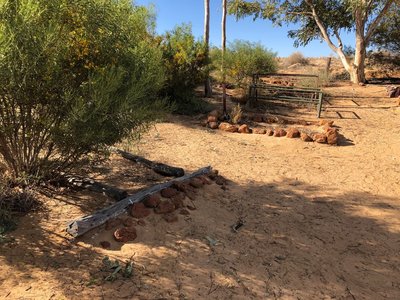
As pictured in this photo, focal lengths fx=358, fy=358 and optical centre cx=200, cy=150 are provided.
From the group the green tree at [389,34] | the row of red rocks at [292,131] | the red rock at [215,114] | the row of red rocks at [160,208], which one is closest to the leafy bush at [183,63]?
the red rock at [215,114]

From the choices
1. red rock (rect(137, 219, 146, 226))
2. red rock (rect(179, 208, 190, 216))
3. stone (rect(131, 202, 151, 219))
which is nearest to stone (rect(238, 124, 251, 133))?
red rock (rect(179, 208, 190, 216))

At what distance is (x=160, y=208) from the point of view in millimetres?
4277

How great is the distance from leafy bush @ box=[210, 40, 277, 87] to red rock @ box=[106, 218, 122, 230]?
8513mm

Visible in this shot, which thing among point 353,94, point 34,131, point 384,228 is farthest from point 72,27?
point 353,94

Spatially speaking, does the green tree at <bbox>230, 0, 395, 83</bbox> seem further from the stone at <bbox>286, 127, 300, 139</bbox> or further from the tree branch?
the stone at <bbox>286, 127, 300, 139</bbox>

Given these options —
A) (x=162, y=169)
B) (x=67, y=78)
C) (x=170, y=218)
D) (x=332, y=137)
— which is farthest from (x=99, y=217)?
(x=332, y=137)

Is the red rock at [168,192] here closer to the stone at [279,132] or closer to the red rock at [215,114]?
the stone at [279,132]

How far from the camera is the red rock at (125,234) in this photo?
3678 millimetres

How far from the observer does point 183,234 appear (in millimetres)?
4016

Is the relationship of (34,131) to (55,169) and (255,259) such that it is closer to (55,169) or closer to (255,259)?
(55,169)

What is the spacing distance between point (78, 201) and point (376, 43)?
19.4m

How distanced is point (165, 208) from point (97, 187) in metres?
0.97

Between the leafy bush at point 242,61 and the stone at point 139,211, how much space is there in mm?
8182

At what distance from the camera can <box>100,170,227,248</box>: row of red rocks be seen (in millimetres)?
3747
